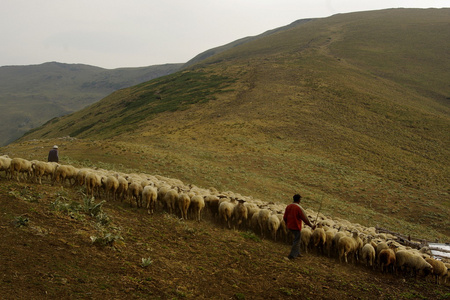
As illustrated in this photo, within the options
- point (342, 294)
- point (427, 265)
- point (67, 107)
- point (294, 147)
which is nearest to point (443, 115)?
point (294, 147)

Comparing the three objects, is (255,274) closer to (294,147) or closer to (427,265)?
(427,265)

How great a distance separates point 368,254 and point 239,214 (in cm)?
460

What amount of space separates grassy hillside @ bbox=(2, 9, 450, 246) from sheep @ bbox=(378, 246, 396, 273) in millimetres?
12187

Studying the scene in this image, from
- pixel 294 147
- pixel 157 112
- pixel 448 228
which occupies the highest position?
pixel 157 112

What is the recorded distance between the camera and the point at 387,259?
9.41 m

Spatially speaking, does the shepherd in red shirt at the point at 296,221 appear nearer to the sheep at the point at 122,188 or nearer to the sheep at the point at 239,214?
the sheep at the point at 239,214

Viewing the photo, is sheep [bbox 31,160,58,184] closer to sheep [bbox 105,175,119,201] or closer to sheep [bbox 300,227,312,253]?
sheep [bbox 105,175,119,201]

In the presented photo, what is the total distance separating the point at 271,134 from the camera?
134 ft

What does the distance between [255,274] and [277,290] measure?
809mm

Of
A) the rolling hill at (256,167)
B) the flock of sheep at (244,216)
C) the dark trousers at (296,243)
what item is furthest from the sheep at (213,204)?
the dark trousers at (296,243)

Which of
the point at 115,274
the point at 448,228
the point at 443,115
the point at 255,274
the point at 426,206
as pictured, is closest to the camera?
the point at 115,274

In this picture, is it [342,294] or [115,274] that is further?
[342,294]

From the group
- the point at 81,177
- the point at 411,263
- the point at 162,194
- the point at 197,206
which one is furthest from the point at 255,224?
the point at 81,177

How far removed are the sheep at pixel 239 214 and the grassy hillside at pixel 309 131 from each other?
10302 millimetres
